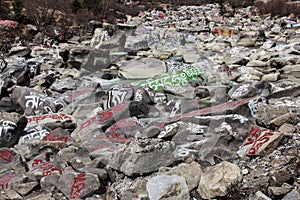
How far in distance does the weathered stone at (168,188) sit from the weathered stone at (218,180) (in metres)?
0.21

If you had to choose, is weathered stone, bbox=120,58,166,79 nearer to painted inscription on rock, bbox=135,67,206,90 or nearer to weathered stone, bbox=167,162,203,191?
painted inscription on rock, bbox=135,67,206,90

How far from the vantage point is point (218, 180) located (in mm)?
4051

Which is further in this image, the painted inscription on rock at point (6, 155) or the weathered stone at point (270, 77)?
the weathered stone at point (270, 77)

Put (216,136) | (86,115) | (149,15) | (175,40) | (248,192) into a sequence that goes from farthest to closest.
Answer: (149,15) → (175,40) → (86,115) → (216,136) → (248,192)

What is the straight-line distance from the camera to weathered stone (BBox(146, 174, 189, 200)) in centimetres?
396

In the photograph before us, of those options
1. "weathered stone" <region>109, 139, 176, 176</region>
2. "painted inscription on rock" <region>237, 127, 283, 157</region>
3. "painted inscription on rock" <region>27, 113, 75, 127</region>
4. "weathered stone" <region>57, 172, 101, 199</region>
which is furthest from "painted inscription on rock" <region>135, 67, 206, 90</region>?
"weathered stone" <region>57, 172, 101, 199</region>

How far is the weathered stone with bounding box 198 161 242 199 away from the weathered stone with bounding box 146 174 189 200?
0.21 meters

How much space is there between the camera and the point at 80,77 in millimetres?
12609

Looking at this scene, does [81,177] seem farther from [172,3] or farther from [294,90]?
[172,3]

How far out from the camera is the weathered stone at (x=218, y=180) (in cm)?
398

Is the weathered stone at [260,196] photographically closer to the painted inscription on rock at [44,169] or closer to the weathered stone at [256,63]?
the painted inscription on rock at [44,169]

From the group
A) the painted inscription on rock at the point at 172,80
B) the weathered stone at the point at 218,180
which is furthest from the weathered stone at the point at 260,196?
the painted inscription on rock at the point at 172,80

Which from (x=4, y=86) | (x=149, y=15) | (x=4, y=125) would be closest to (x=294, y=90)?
(x=4, y=125)

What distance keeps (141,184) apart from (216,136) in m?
1.48
